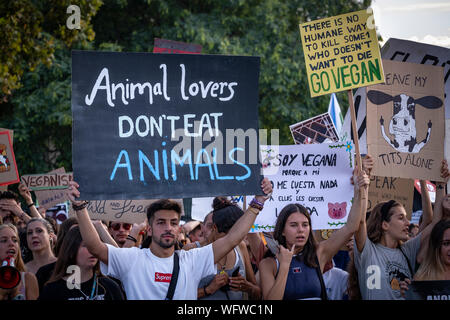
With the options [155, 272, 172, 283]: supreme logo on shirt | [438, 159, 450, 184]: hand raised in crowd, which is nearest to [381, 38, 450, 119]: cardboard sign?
[438, 159, 450, 184]: hand raised in crowd

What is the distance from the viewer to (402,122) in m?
6.84

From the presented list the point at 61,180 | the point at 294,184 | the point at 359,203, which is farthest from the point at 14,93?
the point at 359,203

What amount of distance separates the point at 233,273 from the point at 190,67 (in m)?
1.69

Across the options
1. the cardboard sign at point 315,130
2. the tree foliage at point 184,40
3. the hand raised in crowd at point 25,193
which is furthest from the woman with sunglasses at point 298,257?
the tree foliage at point 184,40

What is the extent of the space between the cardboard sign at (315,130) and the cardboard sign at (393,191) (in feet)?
3.80

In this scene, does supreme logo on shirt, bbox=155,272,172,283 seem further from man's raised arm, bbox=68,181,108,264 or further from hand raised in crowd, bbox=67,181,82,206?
hand raised in crowd, bbox=67,181,82,206

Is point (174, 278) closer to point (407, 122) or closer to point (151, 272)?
point (151, 272)

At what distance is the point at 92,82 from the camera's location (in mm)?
5250

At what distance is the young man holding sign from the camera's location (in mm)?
4934

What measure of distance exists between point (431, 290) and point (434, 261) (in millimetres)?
365

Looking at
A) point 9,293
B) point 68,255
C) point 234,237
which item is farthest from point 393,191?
point 9,293

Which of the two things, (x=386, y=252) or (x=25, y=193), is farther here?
(x=25, y=193)
